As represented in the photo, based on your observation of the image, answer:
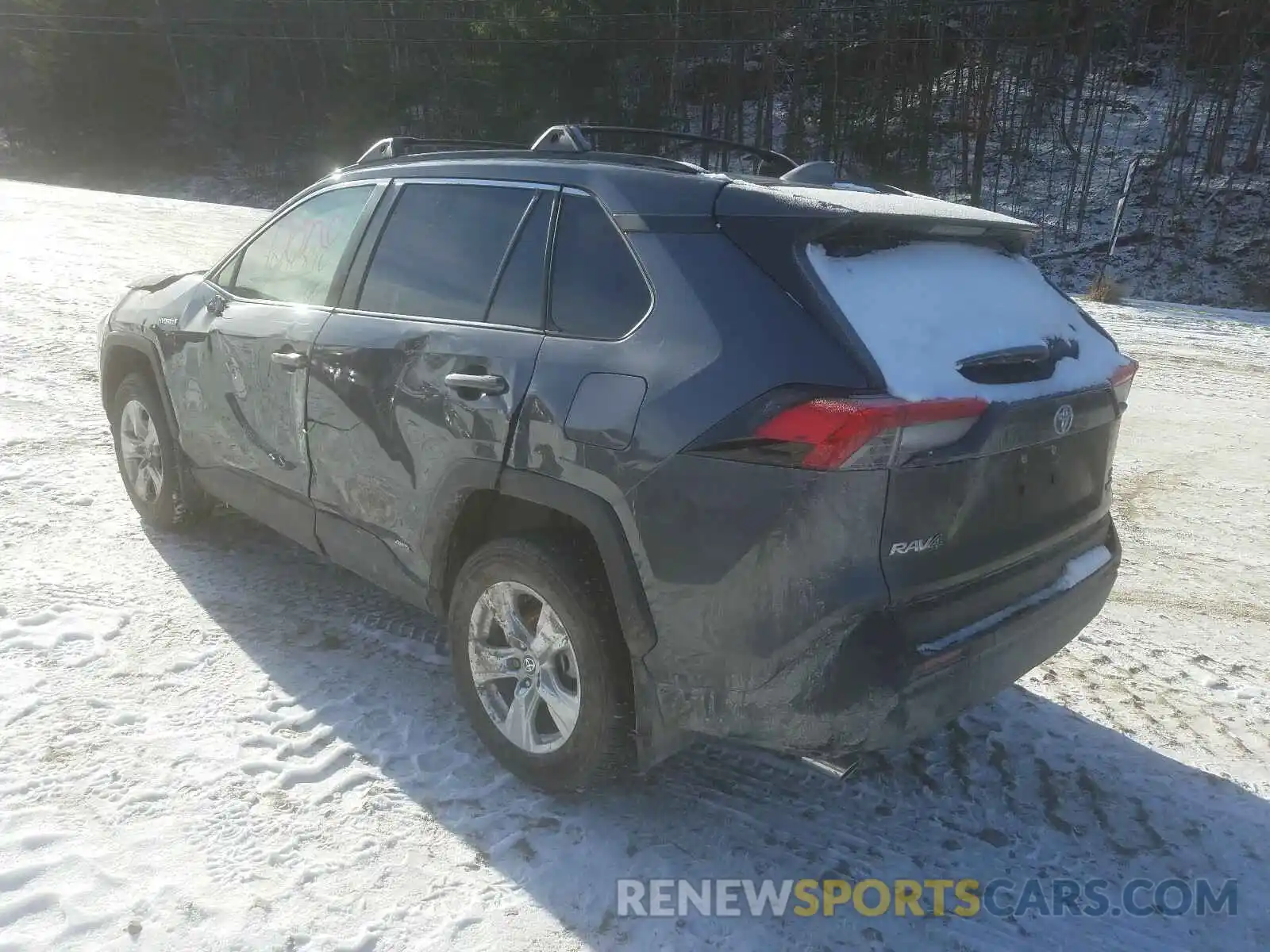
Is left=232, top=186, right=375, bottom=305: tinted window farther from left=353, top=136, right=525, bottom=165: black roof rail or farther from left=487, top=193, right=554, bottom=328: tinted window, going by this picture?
left=487, top=193, right=554, bottom=328: tinted window

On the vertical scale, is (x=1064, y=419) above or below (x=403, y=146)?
below

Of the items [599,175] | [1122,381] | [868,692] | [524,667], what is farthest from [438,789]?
[1122,381]

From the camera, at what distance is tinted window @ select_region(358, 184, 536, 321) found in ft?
10.2

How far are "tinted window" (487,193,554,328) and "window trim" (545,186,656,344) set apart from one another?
0.10 feet

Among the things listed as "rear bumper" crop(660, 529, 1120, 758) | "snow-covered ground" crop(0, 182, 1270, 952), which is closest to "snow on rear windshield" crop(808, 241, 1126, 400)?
"rear bumper" crop(660, 529, 1120, 758)

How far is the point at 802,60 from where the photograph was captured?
106 feet

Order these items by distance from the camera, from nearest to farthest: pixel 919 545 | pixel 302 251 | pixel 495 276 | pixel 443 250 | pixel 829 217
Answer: pixel 919 545 < pixel 829 217 < pixel 495 276 < pixel 443 250 < pixel 302 251

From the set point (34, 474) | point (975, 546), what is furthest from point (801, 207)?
point (34, 474)

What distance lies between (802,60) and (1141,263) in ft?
52.0

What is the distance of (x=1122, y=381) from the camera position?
290 cm

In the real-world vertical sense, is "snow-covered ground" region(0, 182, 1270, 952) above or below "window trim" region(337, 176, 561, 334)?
below

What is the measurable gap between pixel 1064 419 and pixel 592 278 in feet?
4.57

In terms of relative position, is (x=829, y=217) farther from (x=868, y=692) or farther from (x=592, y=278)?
(x=868, y=692)

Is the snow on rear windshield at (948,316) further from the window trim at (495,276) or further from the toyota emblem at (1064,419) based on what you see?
the window trim at (495,276)
